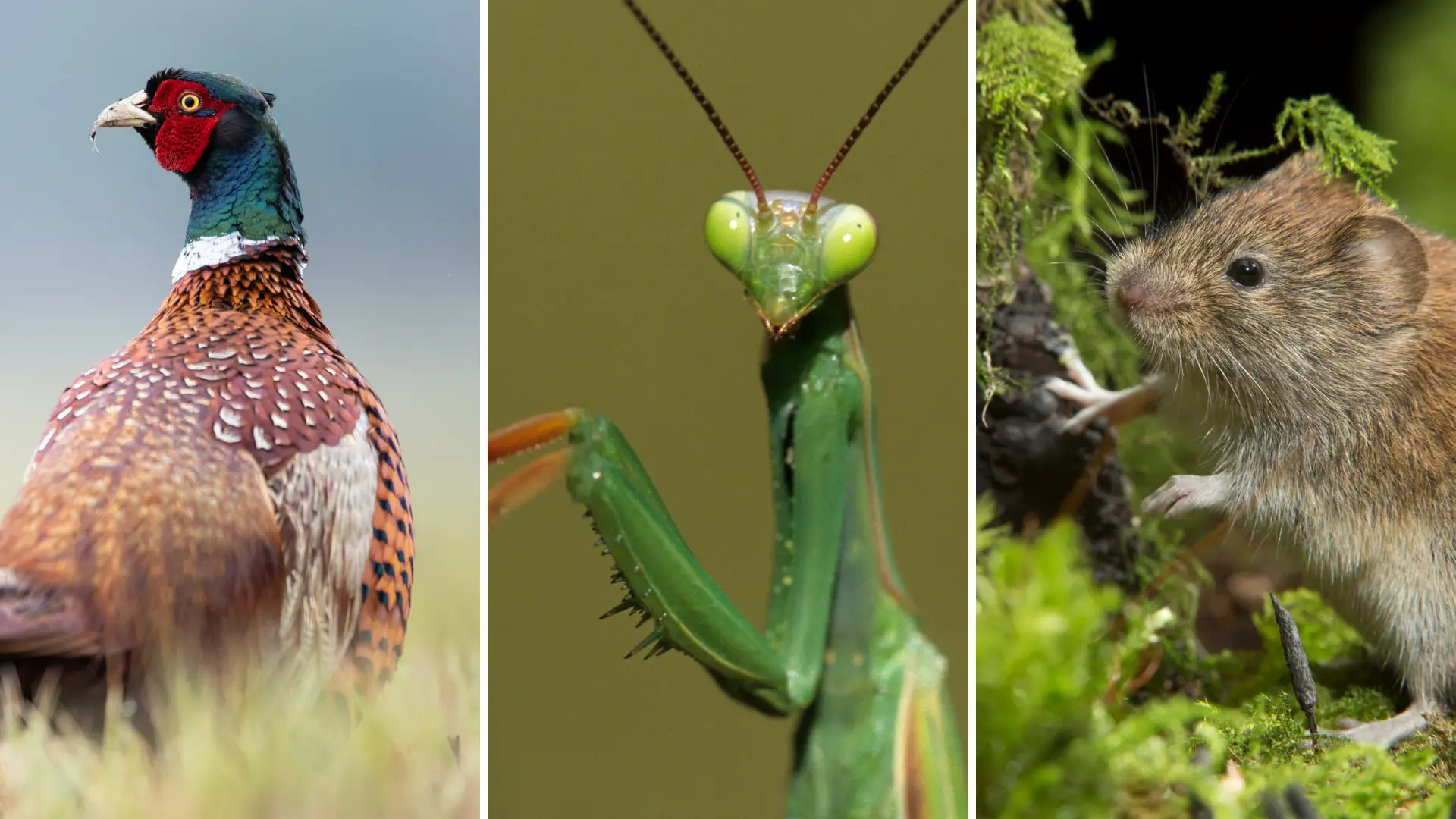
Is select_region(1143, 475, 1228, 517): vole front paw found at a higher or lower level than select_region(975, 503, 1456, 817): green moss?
higher

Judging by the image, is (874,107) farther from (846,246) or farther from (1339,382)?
(1339,382)

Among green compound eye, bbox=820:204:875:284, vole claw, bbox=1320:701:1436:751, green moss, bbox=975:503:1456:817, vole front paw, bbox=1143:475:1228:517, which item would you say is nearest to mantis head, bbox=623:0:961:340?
green compound eye, bbox=820:204:875:284

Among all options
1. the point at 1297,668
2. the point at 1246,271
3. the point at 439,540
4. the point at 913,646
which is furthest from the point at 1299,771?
the point at 439,540

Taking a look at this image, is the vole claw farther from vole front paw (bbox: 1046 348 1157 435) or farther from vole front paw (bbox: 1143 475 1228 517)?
vole front paw (bbox: 1046 348 1157 435)

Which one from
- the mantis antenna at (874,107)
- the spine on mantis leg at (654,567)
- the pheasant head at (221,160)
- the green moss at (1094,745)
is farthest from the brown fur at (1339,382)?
the pheasant head at (221,160)

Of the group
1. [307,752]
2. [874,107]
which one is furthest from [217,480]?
[874,107]
